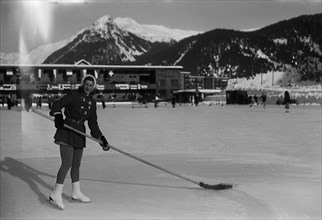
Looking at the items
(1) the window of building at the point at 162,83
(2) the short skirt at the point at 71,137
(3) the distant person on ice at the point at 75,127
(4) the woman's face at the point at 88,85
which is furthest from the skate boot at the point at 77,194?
(1) the window of building at the point at 162,83

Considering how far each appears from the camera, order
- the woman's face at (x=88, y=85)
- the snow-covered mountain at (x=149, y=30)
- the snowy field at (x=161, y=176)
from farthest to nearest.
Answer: the snowy field at (x=161, y=176)
the snow-covered mountain at (x=149, y=30)
the woman's face at (x=88, y=85)

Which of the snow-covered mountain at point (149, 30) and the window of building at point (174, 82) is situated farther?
the window of building at point (174, 82)

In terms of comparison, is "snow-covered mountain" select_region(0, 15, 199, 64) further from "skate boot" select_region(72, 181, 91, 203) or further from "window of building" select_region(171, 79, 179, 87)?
"skate boot" select_region(72, 181, 91, 203)

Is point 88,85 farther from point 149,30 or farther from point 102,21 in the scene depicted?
point 149,30

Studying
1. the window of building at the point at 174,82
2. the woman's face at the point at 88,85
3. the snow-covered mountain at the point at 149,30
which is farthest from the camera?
the window of building at the point at 174,82

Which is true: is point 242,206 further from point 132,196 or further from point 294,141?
point 294,141

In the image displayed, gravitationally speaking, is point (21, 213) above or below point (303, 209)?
above

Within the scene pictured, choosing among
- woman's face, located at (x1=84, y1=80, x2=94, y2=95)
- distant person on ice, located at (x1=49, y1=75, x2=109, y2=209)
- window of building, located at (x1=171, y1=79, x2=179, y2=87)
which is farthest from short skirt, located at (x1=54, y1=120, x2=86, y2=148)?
window of building, located at (x1=171, y1=79, x2=179, y2=87)

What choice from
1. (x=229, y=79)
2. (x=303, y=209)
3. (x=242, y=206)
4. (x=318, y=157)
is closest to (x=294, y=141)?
(x=318, y=157)

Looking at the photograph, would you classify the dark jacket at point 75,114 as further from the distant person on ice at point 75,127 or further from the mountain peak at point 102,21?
the mountain peak at point 102,21
